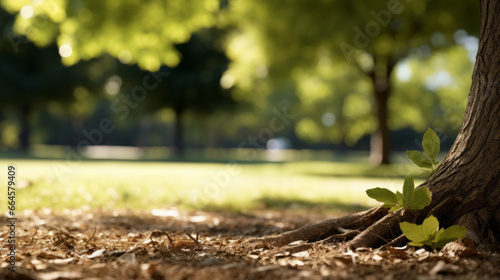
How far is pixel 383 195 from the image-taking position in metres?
2.68

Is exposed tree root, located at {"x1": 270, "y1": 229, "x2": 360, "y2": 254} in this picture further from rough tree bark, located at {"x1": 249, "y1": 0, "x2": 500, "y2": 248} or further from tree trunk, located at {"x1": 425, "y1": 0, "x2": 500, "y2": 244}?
tree trunk, located at {"x1": 425, "y1": 0, "x2": 500, "y2": 244}

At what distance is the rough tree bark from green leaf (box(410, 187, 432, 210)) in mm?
236

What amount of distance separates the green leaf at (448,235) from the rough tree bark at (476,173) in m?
0.23

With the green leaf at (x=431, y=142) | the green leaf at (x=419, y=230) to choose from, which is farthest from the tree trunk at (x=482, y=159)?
the green leaf at (x=419, y=230)

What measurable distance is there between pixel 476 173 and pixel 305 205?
4.12 m

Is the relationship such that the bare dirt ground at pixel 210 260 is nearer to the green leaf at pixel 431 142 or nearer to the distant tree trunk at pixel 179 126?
the green leaf at pixel 431 142

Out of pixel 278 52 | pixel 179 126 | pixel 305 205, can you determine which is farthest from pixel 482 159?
pixel 179 126

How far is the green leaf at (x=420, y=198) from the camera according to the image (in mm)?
2646

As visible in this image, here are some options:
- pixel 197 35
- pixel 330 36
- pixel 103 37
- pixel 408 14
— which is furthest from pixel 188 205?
pixel 197 35

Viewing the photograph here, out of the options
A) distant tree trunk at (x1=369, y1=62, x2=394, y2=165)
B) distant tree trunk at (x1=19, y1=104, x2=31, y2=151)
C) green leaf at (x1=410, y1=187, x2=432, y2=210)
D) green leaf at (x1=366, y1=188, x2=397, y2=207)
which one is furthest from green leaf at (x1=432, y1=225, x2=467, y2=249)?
distant tree trunk at (x1=19, y1=104, x2=31, y2=151)

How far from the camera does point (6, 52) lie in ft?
94.9

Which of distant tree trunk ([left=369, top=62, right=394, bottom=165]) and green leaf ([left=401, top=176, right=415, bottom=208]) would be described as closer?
green leaf ([left=401, top=176, right=415, bottom=208])

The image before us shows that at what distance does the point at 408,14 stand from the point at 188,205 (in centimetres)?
1016

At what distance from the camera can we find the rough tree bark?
2764mm
